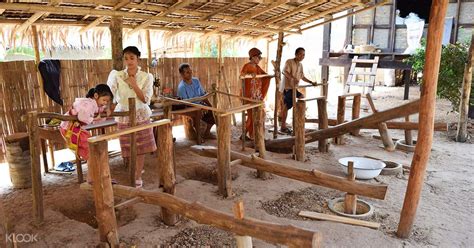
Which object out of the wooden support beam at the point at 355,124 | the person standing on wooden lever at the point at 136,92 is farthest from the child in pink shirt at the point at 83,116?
the wooden support beam at the point at 355,124

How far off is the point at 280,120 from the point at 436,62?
17.1ft

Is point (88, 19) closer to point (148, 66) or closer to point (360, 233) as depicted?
point (148, 66)

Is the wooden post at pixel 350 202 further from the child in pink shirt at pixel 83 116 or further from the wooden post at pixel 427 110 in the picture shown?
the child in pink shirt at pixel 83 116

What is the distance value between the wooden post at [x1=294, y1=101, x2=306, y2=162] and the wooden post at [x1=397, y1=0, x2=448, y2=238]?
2.38 meters

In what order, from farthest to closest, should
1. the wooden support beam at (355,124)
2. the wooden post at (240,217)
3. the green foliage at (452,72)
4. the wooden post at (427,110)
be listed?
1. the green foliage at (452,72)
2. the wooden support beam at (355,124)
3. the wooden post at (427,110)
4. the wooden post at (240,217)

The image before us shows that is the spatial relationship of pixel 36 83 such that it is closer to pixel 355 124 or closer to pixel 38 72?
pixel 38 72

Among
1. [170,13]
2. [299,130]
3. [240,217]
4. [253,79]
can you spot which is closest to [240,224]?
[240,217]

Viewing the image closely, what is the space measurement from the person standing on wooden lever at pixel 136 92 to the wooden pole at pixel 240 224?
43.1 inches

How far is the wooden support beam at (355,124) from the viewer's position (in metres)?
3.67

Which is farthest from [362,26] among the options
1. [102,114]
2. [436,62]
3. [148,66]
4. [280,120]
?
[102,114]

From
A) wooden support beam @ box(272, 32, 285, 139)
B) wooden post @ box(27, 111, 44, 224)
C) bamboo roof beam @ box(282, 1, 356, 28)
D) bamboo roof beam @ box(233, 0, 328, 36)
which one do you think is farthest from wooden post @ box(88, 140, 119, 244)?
bamboo roof beam @ box(282, 1, 356, 28)

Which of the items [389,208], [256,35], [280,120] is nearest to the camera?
[389,208]

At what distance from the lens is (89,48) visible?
21.0 ft

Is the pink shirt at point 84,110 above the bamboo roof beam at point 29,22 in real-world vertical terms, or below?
below
